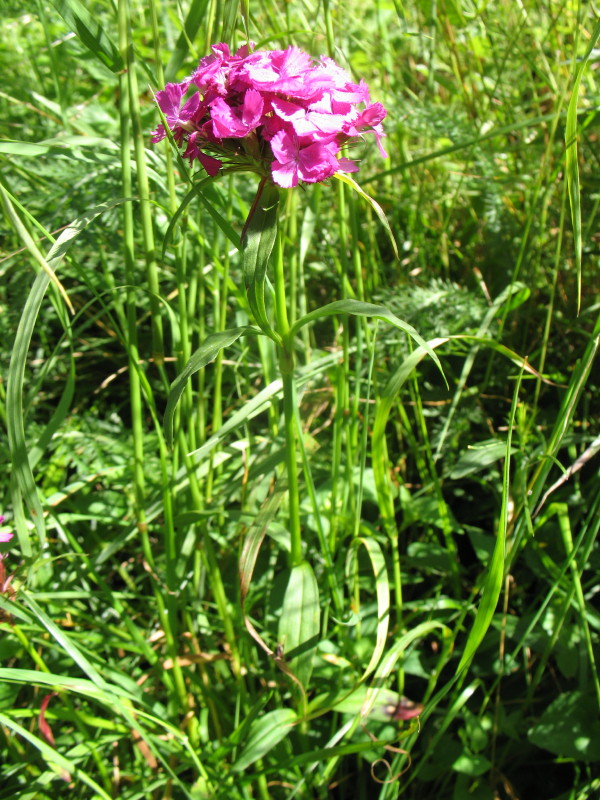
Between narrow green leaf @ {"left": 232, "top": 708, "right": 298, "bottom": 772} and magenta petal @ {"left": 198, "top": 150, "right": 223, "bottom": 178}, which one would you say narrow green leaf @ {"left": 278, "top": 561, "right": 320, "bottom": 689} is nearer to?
narrow green leaf @ {"left": 232, "top": 708, "right": 298, "bottom": 772}

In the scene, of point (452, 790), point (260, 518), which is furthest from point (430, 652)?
point (260, 518)

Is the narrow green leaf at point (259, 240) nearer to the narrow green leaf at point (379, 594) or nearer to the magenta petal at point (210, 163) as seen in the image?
the magenta petal at point (210, 163)

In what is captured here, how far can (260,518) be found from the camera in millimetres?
719

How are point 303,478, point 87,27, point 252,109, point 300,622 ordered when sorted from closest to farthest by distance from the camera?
point 252,109, point 87,27, point 300,622, point 303,478

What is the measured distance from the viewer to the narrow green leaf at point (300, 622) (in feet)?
2.33

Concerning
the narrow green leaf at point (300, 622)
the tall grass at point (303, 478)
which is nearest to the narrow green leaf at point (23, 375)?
the tall grass at point (303, 478)

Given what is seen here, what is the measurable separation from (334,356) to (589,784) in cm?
56

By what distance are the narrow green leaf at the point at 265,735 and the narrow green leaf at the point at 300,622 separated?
62 mm

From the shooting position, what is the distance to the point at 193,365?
0.54 metres

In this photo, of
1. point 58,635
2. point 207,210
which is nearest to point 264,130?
point 207,210

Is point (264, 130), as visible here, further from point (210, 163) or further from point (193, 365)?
point (193, 365)

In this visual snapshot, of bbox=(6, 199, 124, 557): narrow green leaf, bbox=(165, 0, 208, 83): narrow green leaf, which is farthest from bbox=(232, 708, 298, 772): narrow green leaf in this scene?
bbox=(165, 0, 208, 83): narrow green leaf

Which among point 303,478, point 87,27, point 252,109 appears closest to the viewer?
point 252,109

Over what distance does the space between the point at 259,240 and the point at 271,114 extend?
9 centimetres
